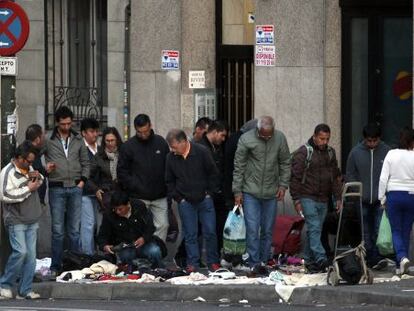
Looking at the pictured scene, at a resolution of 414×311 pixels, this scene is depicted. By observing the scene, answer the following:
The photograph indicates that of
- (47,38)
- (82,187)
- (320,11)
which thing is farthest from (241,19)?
(82,187)

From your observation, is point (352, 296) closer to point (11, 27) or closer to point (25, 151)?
point (25, 151)

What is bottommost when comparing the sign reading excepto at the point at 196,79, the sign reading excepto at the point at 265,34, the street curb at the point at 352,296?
the street curb at the point at 352,296

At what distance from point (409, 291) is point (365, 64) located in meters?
5.97

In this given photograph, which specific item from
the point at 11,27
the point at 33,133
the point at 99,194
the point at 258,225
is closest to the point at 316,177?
the point at 258,225

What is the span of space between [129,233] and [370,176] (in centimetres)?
283

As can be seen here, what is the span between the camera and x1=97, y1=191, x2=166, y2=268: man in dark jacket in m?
16.8

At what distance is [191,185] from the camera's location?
17047mm

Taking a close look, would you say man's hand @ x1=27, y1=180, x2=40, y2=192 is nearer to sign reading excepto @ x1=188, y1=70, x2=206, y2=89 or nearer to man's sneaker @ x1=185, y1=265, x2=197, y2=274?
man's sneaker @ x1=185, y1=265, x2=197, y2=274

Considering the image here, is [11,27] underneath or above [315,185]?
above

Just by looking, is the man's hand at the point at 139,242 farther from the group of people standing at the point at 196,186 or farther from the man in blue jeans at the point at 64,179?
the man in blue jeans at the point at 64,179

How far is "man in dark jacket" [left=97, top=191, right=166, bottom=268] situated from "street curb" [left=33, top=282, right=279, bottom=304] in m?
0.71

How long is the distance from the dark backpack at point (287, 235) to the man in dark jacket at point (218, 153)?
0.67 meters

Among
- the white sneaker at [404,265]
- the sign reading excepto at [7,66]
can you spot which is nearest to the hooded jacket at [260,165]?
the white sneaker at [404,265]

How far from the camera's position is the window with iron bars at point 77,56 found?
859 inches
